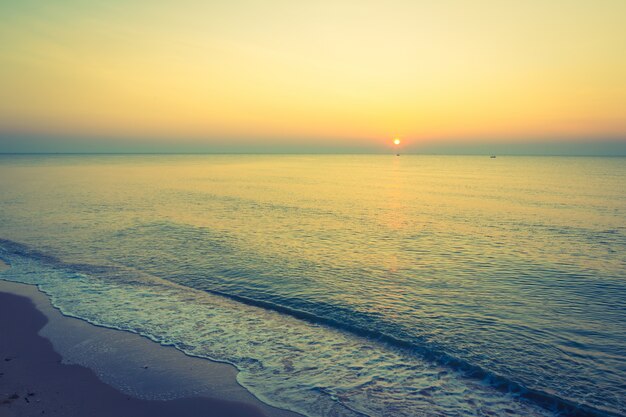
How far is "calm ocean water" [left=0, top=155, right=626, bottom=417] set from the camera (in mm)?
11789

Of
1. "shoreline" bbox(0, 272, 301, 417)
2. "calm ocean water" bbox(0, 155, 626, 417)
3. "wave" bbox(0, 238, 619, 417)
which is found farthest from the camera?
"calm ocean water" bbox(0, 155, 626, 417)

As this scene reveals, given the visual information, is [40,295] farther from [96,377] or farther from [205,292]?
[96,377]

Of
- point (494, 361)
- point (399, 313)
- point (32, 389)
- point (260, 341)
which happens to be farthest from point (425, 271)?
point (32, 389)

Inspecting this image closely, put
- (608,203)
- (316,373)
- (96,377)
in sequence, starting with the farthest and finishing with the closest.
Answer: (608,203), (316,373), (96,377)

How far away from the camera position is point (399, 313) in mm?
17453

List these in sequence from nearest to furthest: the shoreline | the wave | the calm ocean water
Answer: the shoreline
the wave
the calm ocean water

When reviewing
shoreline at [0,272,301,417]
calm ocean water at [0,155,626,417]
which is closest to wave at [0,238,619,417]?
calm ocean water at [0,155,626,417]

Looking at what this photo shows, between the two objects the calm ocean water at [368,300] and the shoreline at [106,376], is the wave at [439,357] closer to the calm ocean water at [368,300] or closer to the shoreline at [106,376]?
the calm ocean water at [368,300]

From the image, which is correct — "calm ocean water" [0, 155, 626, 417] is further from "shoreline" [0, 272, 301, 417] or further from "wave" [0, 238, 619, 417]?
"shoreline" [0, 272, 301, 417]

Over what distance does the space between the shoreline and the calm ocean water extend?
2.52 ft

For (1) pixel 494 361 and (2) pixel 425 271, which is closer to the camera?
(1) pixel 494 361

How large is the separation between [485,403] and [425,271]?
12845mm

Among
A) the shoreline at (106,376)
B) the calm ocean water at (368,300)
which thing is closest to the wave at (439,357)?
the calm ocean water at (368,300)

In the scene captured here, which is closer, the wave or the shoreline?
the shoreline
